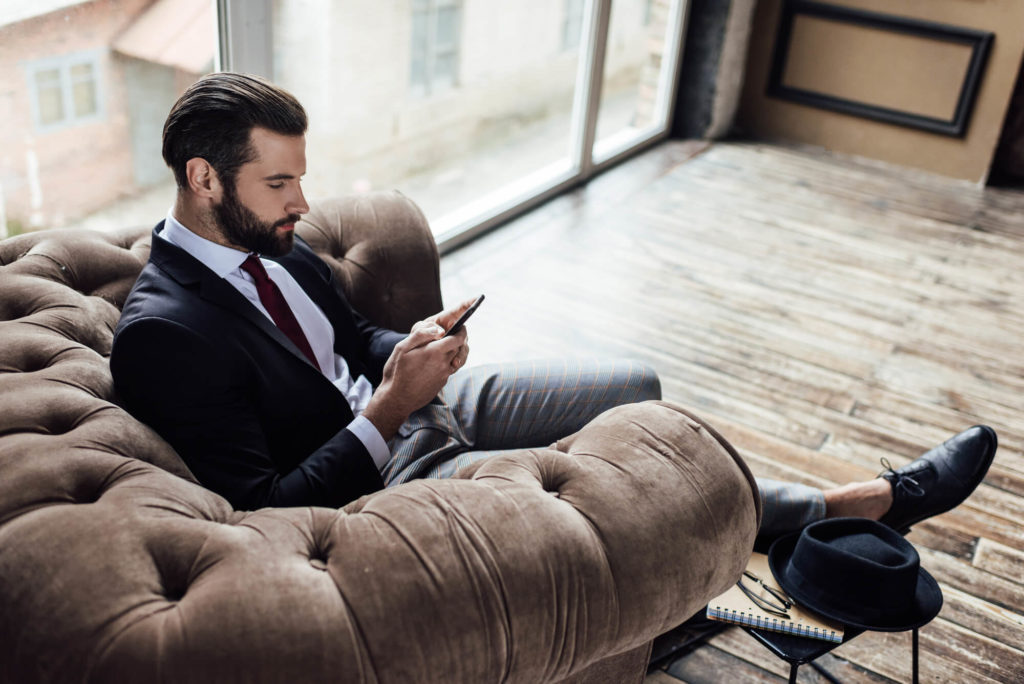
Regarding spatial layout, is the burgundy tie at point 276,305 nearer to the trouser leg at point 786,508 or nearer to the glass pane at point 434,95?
the trouser leg at point 786,508

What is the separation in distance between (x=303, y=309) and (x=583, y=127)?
2857 millimetres

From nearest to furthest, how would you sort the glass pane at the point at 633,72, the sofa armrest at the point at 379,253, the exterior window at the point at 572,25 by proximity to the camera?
the sofa armrest at the point at 379,253, the exterior window at the point at 572,25, the glass pane at the point at 633,72

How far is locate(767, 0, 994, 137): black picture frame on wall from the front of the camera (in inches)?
180

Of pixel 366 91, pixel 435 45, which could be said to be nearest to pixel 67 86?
pixel 366 91

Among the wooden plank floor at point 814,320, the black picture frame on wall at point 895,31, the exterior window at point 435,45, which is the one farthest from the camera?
the black picture frame on wall at point 895,31

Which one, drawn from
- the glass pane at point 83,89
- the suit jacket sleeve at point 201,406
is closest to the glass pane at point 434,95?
the glass pane at point 83,89

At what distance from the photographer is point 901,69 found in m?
4.78

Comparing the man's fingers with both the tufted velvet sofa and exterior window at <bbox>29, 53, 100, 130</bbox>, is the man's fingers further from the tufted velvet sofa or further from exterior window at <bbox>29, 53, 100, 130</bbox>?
exterior window at <bbox>29, 53, 100, 130</bbox>

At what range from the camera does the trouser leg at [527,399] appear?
65.1 inches

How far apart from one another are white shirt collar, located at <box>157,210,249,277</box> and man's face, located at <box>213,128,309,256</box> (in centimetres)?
2

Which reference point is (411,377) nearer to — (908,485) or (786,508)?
(786,508)

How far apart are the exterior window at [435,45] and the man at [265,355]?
1784mm

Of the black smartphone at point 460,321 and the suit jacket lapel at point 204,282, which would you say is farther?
the black smartphone at point 460,321

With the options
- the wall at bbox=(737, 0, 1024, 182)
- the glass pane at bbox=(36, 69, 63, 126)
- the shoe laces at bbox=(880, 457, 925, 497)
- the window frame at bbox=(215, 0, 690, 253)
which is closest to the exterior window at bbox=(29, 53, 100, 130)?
the glass pane at bbox=(36, 69, 63, 126)
